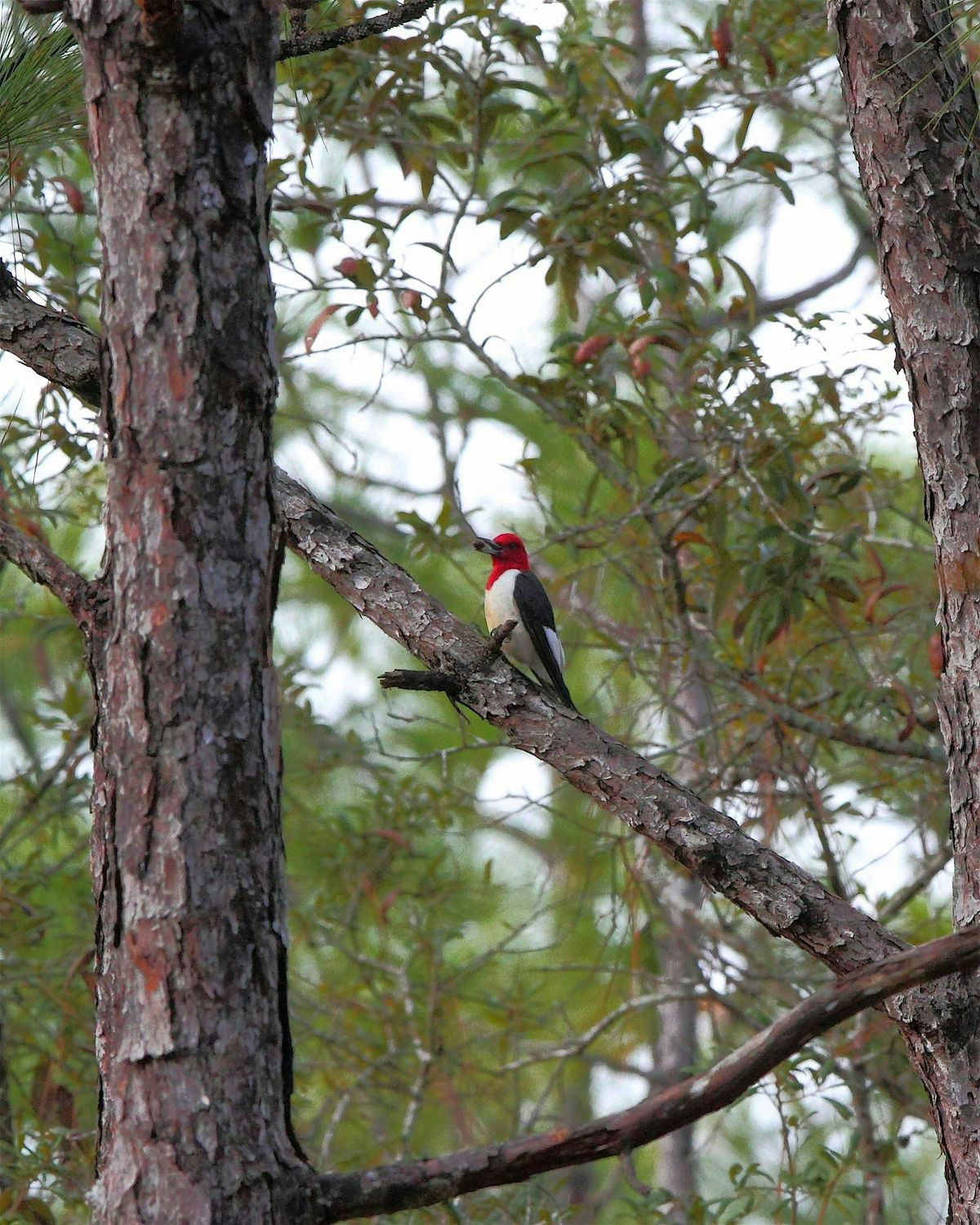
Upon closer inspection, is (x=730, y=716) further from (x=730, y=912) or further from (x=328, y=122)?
(x=328, y=122)

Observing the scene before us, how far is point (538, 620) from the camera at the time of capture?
4.44 m

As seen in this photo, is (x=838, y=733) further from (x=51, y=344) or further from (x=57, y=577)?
(x=57, y=577)

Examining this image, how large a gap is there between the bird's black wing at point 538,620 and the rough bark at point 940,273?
6.55 feet

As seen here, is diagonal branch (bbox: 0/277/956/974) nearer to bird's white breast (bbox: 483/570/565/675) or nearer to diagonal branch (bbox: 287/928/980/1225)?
diagonal branch (bbox: 287/928/980/1225)

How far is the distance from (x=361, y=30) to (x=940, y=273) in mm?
1126

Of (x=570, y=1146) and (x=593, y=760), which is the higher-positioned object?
(x=593, y=760)

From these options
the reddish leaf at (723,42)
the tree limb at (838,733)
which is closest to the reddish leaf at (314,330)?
the reddish leaf at (723,42)

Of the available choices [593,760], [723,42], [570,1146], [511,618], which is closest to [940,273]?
[593,760]

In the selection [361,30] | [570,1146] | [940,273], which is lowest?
[570,1146]

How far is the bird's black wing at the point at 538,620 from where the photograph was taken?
14.4 ft

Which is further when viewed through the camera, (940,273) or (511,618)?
(511,618)

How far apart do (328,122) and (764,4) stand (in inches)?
70.1

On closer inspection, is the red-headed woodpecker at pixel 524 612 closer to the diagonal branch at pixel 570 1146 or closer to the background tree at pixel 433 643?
the background tree at pixel 433 643

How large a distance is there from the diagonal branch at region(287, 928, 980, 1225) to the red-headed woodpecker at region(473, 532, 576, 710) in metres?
2.68
